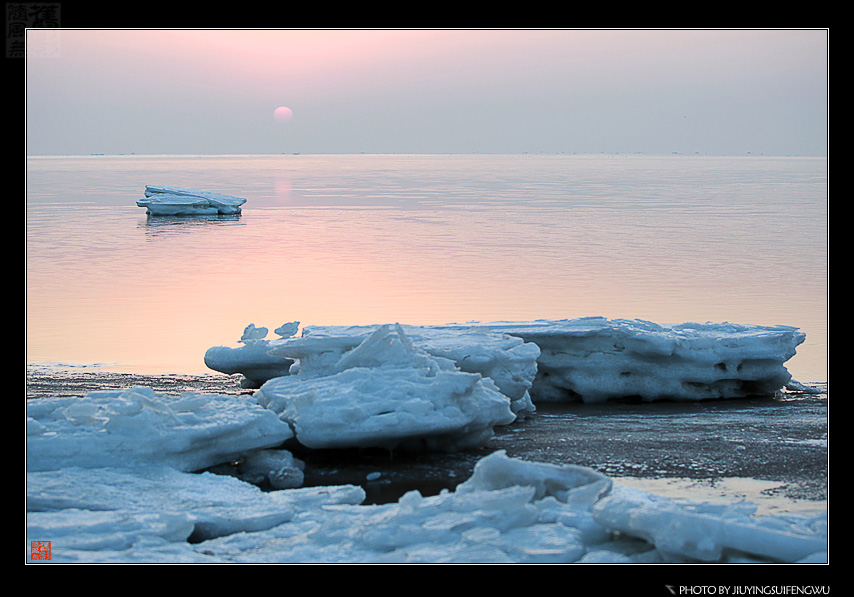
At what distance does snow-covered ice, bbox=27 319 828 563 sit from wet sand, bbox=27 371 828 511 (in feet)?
1.03

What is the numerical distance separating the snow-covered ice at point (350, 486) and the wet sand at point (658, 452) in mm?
314

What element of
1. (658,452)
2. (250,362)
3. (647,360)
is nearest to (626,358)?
(647,360)

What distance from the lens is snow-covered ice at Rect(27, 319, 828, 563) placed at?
501cm

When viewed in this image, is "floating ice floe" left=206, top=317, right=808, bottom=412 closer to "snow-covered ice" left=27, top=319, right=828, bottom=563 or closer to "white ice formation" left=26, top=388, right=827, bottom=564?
"snow-covered ice" left=27, top=319, right=828, bottom=563

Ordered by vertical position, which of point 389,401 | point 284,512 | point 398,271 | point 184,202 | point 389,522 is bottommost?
point 284,512

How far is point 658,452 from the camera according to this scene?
8.24 m

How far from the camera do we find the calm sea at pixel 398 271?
14.9 m

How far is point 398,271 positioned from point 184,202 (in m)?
18.8

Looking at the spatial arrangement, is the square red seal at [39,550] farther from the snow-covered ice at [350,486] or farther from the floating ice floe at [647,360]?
the floating ice floe at [647,360]

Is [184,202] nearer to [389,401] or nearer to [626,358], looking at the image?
[626,358]

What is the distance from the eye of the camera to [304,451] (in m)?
8.12

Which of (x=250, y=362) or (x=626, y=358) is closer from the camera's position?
(x=626, y=358)

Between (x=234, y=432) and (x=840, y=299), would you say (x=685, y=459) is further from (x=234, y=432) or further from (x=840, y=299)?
(x=234, y=432)

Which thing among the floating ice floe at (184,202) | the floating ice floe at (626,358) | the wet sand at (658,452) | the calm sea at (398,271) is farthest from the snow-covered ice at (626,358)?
the floating ice floe at (184,202)
